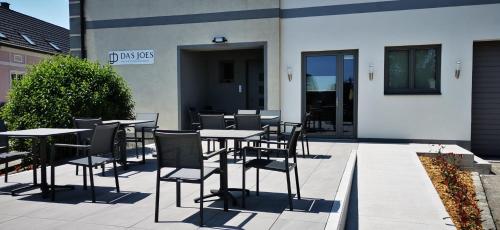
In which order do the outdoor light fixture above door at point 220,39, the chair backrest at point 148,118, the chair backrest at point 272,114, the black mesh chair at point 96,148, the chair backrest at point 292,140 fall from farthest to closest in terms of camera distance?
1. the outdoor light fixture above door at point 220,39
2. the chair backrest at point 272,114
3. the chair backrest at point 148,118
4. the black mesh chair at point 96,148
5. the chair backrest at point 292,140

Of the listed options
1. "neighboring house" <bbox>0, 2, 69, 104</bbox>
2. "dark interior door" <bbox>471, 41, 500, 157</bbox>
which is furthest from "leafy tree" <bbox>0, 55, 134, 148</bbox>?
"neighboring house" <bbox>0, 2, 69, 104</bbox>

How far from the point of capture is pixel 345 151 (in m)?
8.17

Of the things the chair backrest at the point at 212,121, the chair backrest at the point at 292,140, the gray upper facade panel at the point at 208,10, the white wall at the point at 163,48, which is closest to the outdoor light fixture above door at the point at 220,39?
the white wall at the point at 163,48

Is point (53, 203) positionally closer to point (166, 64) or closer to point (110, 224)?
point (110, 224)

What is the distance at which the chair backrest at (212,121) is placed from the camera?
6.59 metres

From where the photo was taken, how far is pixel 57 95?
793 cm

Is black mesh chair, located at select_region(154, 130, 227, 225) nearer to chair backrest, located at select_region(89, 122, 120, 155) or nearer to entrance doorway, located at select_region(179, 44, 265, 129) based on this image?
chair backrest, located at select_region(89, 122, 120, 155)

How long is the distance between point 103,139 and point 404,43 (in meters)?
7.45

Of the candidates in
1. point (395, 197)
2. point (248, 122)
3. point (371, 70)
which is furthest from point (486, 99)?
point (248, 122)

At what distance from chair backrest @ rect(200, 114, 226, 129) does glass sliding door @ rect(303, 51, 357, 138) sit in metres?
4.11

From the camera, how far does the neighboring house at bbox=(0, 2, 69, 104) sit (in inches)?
861

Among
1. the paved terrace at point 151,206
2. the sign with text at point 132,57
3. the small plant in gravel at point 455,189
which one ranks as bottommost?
the small plant in gravel at point 455,189

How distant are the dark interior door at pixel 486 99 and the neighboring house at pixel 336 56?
0.08ft

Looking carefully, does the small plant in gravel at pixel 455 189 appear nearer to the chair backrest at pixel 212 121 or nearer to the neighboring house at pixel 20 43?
the chair backrest at pixel 212 121
